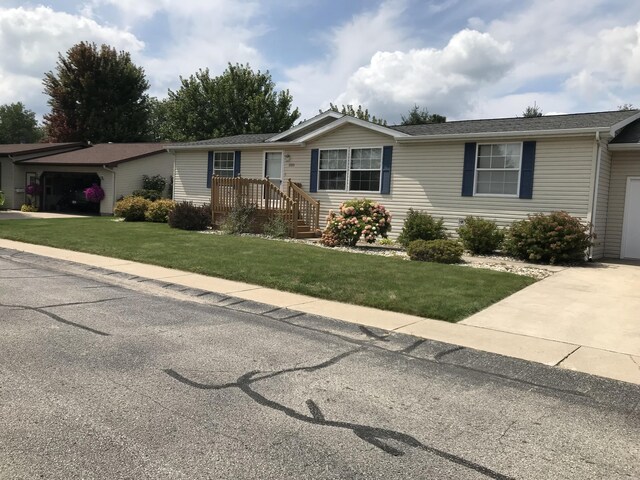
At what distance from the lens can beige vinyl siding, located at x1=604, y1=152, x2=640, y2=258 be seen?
13711 millimetres

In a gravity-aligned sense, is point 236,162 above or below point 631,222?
above

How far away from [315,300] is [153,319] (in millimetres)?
2502

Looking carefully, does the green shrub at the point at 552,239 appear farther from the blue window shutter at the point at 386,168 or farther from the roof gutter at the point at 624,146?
the blue window shutter at the point at 386,168

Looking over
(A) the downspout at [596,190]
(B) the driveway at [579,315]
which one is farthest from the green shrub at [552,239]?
(B) the driveway at [579,315]

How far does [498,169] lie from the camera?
14.7 meters

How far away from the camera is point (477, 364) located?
5227 mm

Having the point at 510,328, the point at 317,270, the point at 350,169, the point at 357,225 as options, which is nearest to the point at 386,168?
the point at 350,169

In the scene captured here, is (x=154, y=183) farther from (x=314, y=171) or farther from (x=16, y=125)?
(x=16, y=125)

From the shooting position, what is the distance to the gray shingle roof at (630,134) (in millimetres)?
13484

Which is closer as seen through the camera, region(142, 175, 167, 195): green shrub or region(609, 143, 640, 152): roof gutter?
region(609, 143, 640, 152): roof gutter

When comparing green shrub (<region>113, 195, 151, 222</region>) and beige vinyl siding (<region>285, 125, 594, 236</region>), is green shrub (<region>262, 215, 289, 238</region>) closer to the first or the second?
beige vinyl siding (<region>285, 125, 594, 236</region>)

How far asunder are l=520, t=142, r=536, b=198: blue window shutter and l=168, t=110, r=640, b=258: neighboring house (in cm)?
3

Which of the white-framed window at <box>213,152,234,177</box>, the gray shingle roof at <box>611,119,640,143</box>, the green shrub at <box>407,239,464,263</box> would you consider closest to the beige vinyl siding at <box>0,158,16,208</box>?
the white-framed window at <box>213,152,234,177</box>

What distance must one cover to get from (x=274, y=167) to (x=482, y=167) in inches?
320
